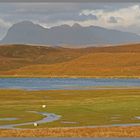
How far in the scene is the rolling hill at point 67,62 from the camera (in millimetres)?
136750

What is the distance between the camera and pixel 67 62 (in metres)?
154

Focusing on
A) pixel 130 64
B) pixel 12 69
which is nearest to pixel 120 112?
pixel 130 64

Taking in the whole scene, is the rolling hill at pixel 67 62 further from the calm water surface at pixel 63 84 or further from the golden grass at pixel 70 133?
the golden grass at pixel 70 133

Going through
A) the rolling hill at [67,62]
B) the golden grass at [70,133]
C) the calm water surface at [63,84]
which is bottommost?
the golden grass at [70,133]

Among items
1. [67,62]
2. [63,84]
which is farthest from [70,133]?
[67,62]

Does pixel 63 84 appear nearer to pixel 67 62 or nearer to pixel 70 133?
pixel 70 133

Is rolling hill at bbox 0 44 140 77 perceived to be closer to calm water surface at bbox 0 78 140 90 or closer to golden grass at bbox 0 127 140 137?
calm water surface at bbox 0 78 140 90

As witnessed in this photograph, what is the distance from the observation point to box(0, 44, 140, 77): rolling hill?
136750mm

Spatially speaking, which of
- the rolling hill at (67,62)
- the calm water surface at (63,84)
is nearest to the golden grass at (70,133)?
the calm water surface at (63,84)

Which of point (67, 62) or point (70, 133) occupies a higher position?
point (67, 62)

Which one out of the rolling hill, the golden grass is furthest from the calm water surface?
the rolling hill

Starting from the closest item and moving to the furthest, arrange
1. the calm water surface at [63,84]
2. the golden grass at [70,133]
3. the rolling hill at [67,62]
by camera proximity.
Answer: the golden grass at [70,133] < the calm water surface at [63,84] < the rolling hill at [67,62]

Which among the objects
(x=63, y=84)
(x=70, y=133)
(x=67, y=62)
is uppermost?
(x=67, y=62)

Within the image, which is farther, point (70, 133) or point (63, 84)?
point (63, 84)
